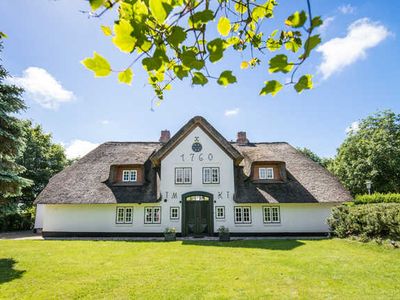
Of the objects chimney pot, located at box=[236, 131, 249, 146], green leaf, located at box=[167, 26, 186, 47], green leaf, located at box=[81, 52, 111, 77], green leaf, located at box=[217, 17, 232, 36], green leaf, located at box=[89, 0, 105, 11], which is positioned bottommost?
green leaf, located at box=[81, 52, 111, 77]

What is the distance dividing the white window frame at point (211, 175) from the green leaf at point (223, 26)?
61.0ft

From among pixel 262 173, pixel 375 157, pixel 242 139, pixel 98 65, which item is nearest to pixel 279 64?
pixel 98 65

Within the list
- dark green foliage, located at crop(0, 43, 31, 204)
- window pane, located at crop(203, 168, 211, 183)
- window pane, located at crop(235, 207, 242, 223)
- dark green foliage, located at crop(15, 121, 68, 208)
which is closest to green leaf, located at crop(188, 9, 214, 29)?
dark green foliage, located at crop(0, 43, 31, 204)

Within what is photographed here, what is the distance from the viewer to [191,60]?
1638 mm

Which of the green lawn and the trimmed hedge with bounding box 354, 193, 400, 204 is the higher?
the trimmed hedge with bounding box 354, 193, 400, 204

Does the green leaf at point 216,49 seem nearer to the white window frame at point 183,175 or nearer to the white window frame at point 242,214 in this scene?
the white window frame at point 183,175

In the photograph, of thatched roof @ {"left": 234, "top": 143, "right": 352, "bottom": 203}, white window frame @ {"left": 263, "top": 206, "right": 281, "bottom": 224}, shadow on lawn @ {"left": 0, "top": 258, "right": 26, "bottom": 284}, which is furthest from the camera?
white window frame @ {"left": 263, "top": 206, "right": 281, "bottom": 224}

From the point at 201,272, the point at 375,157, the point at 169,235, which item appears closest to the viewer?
the point at 201,272

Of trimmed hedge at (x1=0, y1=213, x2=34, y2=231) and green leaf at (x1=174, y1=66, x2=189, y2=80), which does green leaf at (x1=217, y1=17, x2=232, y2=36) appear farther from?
trimmed hedge at (x1=0, y1=213, x2=34, y2=231)

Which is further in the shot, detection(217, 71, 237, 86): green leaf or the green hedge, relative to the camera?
the green hedge

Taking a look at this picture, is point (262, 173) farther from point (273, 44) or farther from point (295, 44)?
point (295, 44)

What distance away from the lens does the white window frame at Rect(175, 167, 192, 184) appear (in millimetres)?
20359

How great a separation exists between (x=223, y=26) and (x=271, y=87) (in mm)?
653

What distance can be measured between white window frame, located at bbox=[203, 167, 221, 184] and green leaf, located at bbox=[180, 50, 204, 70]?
18.8 meters
